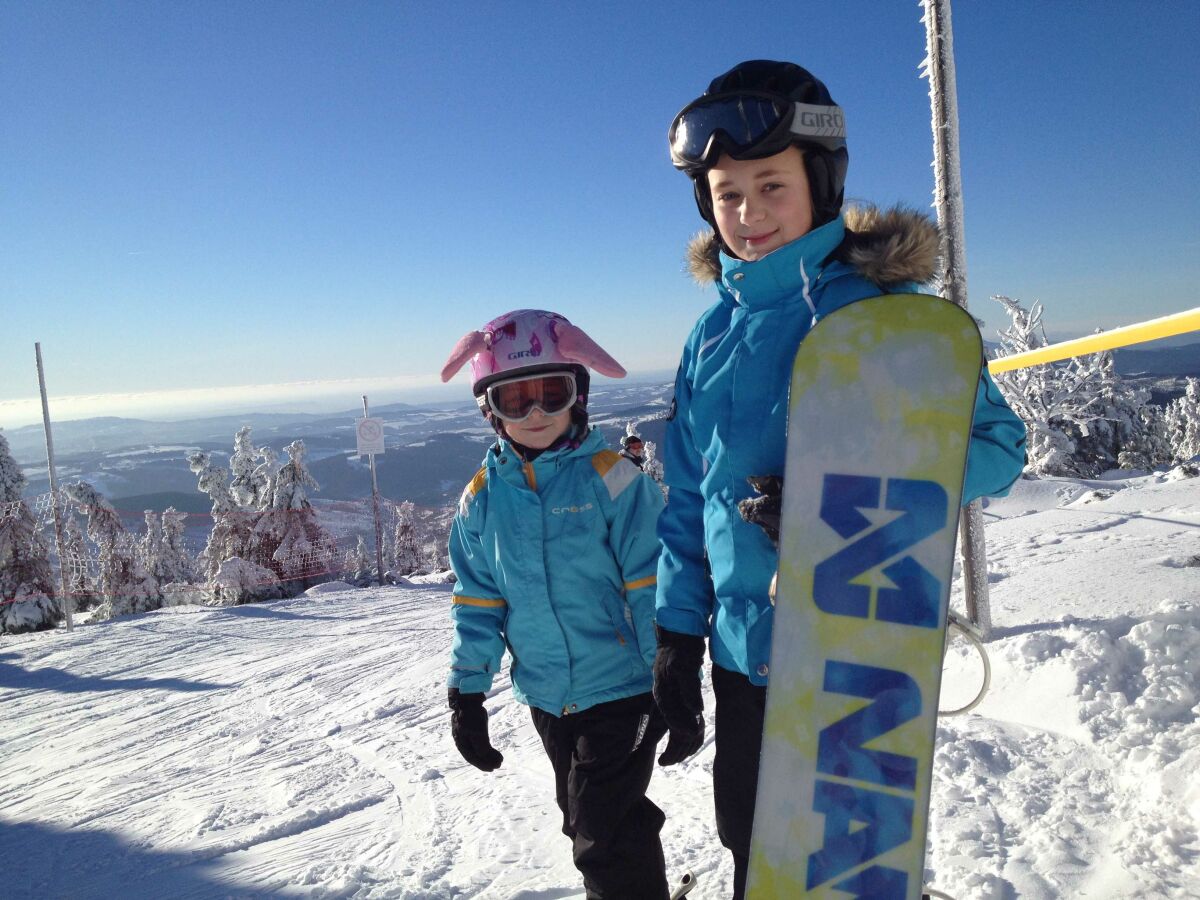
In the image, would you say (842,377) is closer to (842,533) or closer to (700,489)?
(842,533)

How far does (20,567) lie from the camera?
15164 mm

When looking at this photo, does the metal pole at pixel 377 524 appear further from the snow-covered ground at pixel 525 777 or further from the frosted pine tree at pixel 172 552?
the frosted pine tree at pixel 172 552

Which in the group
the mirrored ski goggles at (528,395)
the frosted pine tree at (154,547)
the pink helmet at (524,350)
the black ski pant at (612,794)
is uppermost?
the pink helmet at (524,350)

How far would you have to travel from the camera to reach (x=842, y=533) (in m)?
1.30

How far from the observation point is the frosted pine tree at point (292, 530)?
19469 mm

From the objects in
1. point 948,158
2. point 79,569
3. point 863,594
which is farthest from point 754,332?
point 79,569

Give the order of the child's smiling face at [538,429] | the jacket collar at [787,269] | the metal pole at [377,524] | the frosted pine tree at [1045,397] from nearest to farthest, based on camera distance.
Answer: the jacket collar at [787,269] → the child's smiling face at [538,429] → the metal pole at [377,524] → the frosted pine tree at [1045,397]

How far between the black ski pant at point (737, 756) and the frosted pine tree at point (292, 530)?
1960 cm

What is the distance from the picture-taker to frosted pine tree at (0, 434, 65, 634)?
1457cm

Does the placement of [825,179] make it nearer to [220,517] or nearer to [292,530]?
[292,530]

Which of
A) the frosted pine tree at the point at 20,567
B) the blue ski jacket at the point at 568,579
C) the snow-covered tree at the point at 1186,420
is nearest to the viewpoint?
the blue ski jacket at the point at 568,579

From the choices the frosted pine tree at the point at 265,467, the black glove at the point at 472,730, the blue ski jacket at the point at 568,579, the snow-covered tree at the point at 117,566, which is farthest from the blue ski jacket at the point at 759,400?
the frosted pine tree at the point at 265,467

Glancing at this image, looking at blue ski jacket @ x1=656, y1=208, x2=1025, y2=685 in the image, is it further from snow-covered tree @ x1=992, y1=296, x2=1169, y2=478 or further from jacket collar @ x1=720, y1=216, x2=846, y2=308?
snow-covered tree @ x1=992, y1=296, x2=1169, y2=478

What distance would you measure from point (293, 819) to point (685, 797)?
6.37ft
